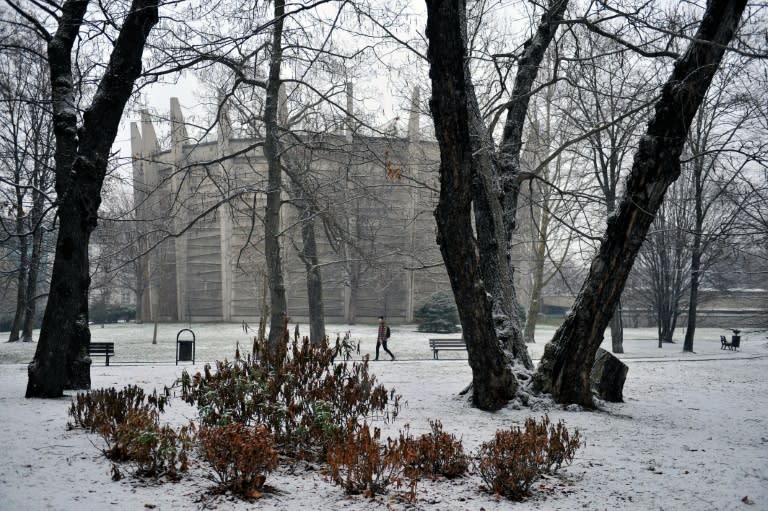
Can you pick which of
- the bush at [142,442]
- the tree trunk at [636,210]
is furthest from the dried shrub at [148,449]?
the tree trunk at [636,210]

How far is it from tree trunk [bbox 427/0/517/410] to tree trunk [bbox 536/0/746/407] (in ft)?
2.84

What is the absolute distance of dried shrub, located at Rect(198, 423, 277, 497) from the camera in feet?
14.4

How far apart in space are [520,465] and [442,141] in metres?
3.76

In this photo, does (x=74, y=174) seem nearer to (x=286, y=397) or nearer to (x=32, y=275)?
(x=286, y=397)

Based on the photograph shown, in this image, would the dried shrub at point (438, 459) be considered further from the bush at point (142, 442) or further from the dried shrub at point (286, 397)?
the bush at point (142, 442)

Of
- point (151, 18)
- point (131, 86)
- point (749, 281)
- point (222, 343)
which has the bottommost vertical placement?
point (222, 343)

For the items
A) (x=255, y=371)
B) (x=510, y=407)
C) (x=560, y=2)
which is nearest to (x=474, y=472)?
(x=255, y=371)

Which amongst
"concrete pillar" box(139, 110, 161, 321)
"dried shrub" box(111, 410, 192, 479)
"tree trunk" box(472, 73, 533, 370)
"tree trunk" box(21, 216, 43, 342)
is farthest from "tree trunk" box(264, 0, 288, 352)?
"concrete pillar" box(139, 110, 161, 321)

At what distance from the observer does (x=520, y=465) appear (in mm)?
4672

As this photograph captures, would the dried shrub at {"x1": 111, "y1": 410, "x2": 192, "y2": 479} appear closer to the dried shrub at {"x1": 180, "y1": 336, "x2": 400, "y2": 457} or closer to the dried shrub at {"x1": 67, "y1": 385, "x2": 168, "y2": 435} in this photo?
the dried shrub at {"x1": 67, "y1": 385, "x2": 168, "y2": 435}

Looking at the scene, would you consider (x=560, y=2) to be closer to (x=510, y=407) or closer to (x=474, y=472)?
(x=510, y=407)

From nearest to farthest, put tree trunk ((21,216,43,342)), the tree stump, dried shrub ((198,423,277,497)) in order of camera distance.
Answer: dried shrub ((198,423,277,497)) → the tree stump → tree trunk ((21,216,43,342))

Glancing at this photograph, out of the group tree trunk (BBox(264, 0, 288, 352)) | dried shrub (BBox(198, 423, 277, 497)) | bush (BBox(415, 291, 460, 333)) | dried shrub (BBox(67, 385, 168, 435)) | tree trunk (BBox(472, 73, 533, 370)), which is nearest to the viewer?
dried shrub (BBox(198, 423, 277, 497))

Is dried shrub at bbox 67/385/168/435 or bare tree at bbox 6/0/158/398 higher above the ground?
bare tree at bbox 6/0/158/398
